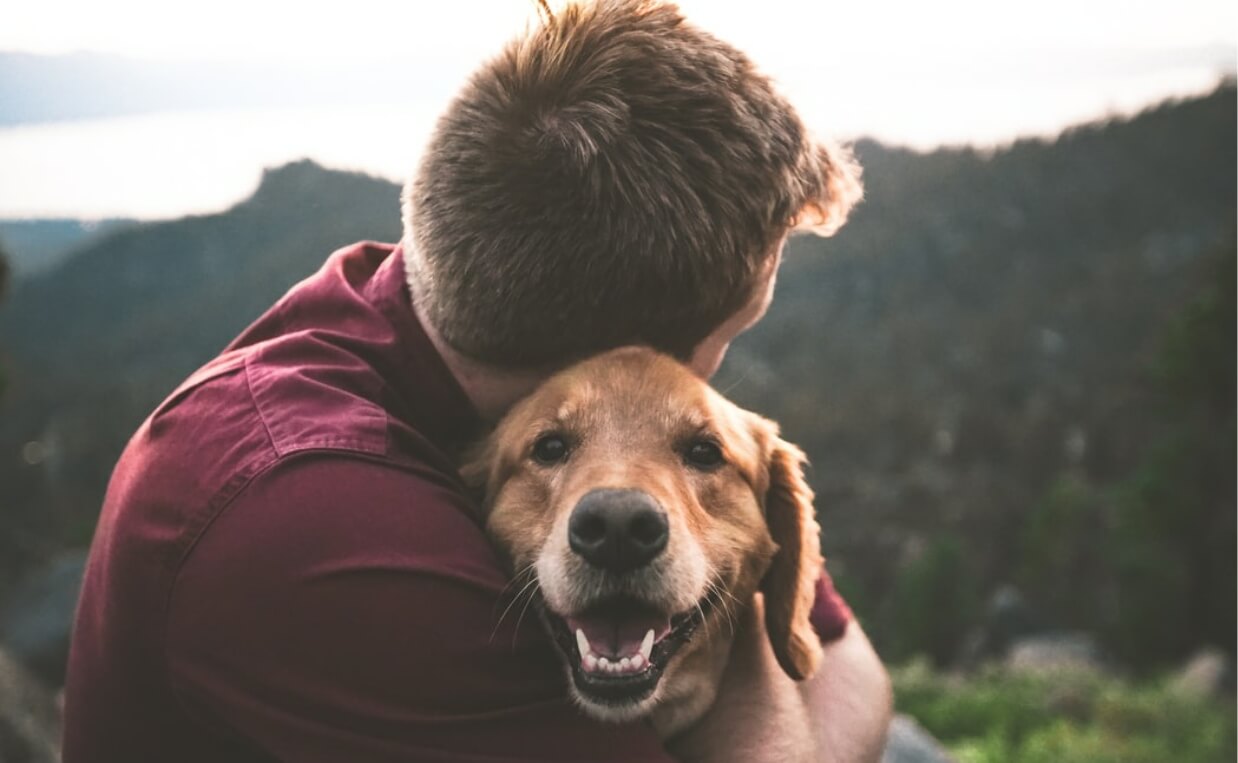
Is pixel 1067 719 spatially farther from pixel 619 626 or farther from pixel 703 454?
pixel 619 626

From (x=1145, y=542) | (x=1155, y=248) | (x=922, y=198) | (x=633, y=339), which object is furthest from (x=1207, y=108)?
(x=633, y=339)

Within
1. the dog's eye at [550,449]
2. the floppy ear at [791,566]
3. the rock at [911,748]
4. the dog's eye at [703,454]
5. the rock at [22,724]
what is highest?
the dog's eye at [550,449]

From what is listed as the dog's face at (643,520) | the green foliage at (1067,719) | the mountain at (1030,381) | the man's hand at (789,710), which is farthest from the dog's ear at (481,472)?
the mountain at (1030,381)

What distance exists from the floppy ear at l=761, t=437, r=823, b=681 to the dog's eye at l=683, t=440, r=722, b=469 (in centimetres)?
35

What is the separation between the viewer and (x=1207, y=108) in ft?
289

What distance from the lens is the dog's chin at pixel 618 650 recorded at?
2.43 metres

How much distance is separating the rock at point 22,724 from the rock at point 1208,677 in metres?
14.7

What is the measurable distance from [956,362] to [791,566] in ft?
255

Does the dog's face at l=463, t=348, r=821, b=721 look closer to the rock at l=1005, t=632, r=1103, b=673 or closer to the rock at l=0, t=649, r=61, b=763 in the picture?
the rock at l=0, t=649, r=61, b=763

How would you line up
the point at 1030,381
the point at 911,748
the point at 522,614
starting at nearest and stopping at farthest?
the point at 522,614, the point at 911,748, the point at 1030,381

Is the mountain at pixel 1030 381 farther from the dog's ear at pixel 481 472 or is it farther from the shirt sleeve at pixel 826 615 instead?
the dog's ear at pixel 481 472

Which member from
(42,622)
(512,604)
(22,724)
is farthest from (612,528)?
(42,622)

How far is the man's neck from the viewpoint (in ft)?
9.31

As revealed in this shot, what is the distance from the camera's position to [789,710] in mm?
2932
